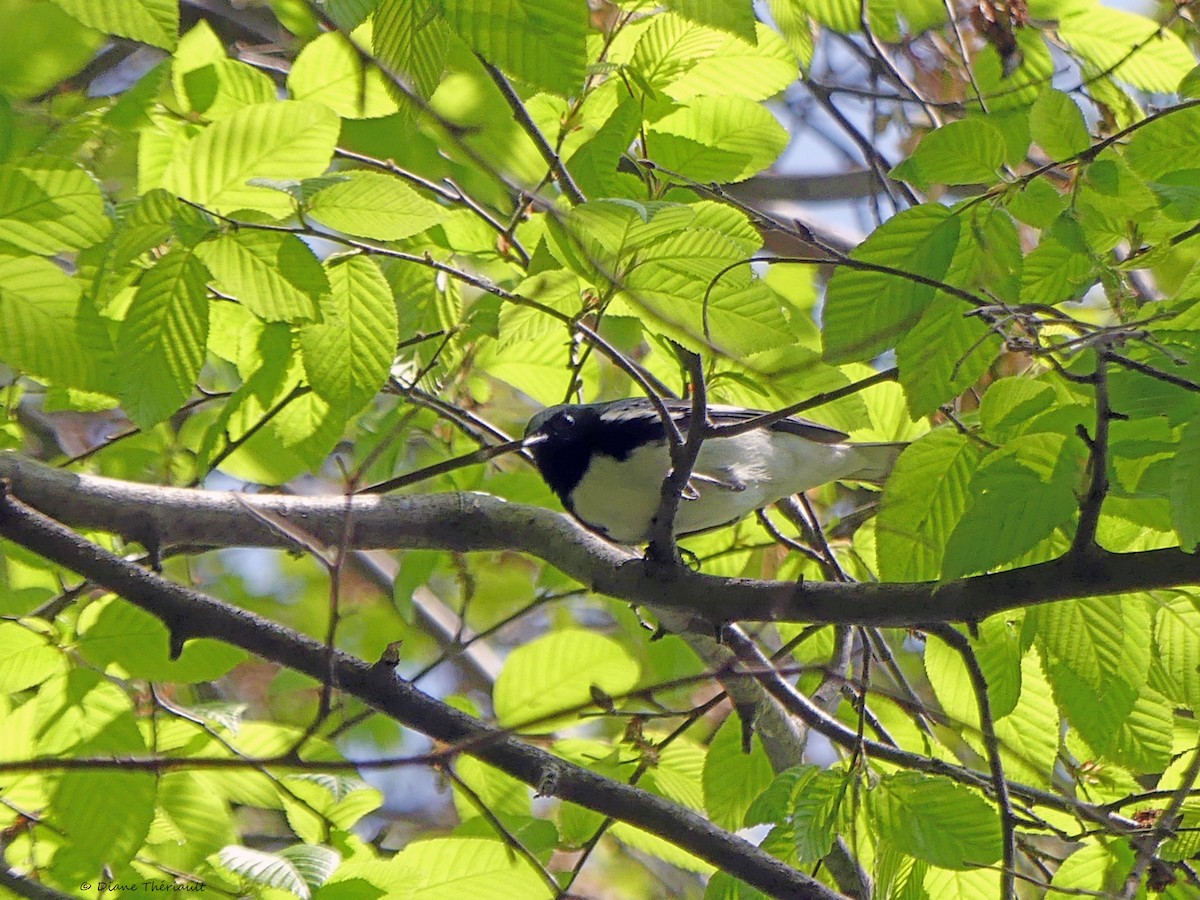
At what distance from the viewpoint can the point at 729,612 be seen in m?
2.38

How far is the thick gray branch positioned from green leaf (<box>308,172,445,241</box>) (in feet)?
2.01

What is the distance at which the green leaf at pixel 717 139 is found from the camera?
286 centimetres

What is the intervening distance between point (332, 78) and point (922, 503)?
6.03ft

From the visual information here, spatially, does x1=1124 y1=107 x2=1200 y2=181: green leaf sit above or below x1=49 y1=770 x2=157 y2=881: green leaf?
above

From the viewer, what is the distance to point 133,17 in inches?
81.7

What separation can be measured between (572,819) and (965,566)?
150 cm

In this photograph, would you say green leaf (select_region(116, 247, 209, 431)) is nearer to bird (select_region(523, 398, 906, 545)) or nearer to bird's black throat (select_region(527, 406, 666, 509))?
bird (select_region(523, 398, 906, 545))

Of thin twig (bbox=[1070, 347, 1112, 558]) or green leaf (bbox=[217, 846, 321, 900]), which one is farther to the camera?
green leaf (bbox=[217, 846, 321, 900])

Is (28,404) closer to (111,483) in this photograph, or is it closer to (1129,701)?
(111,483)

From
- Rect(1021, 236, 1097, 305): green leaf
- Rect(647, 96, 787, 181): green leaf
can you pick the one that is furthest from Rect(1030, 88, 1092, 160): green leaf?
Rect(647, 96, 787, 181): green leaf

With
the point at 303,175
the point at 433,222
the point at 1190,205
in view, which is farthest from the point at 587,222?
the point at 1190,205

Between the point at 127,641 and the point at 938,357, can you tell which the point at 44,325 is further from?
the point at 938,357

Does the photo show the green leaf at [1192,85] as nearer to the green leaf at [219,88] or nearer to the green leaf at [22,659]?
the green leaf at [219,88]

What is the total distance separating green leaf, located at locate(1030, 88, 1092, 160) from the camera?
7.21ft
